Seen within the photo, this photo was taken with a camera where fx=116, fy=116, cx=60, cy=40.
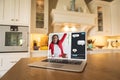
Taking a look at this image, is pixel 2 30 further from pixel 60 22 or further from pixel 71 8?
pixel 71 8

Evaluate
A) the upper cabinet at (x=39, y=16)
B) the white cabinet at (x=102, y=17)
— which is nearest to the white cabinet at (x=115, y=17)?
the white cabinet at (x=102, y=17)

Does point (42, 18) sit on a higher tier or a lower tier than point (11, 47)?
higher

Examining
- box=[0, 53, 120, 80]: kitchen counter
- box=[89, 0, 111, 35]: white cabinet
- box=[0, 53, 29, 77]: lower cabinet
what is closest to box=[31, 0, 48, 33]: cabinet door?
box=[0, 53, 29, 77]: lower cabinet

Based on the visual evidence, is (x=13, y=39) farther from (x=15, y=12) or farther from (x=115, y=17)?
(x=115, y=17)

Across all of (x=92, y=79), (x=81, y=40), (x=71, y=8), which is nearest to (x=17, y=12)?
(x=71, y=8)

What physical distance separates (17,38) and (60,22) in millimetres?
1187

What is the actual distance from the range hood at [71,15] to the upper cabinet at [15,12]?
75 cm

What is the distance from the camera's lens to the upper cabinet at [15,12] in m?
2.38

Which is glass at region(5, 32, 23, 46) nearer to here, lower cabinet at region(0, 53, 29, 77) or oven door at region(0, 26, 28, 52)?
oven door at region(0, 26, 28, 52)

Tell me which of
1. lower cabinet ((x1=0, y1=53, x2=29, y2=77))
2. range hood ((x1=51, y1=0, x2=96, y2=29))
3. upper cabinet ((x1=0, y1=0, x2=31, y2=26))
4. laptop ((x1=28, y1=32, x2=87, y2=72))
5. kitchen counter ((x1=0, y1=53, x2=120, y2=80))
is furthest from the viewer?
range hood ((x1=51, y1=0, x2=96, y2=29))

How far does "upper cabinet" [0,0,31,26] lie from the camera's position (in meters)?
2.38

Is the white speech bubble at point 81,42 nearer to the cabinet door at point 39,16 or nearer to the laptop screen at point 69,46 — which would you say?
the laptop screen at point 69,46

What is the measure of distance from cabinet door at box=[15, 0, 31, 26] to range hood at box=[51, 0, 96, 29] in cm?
73

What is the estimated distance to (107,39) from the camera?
4.10 m
